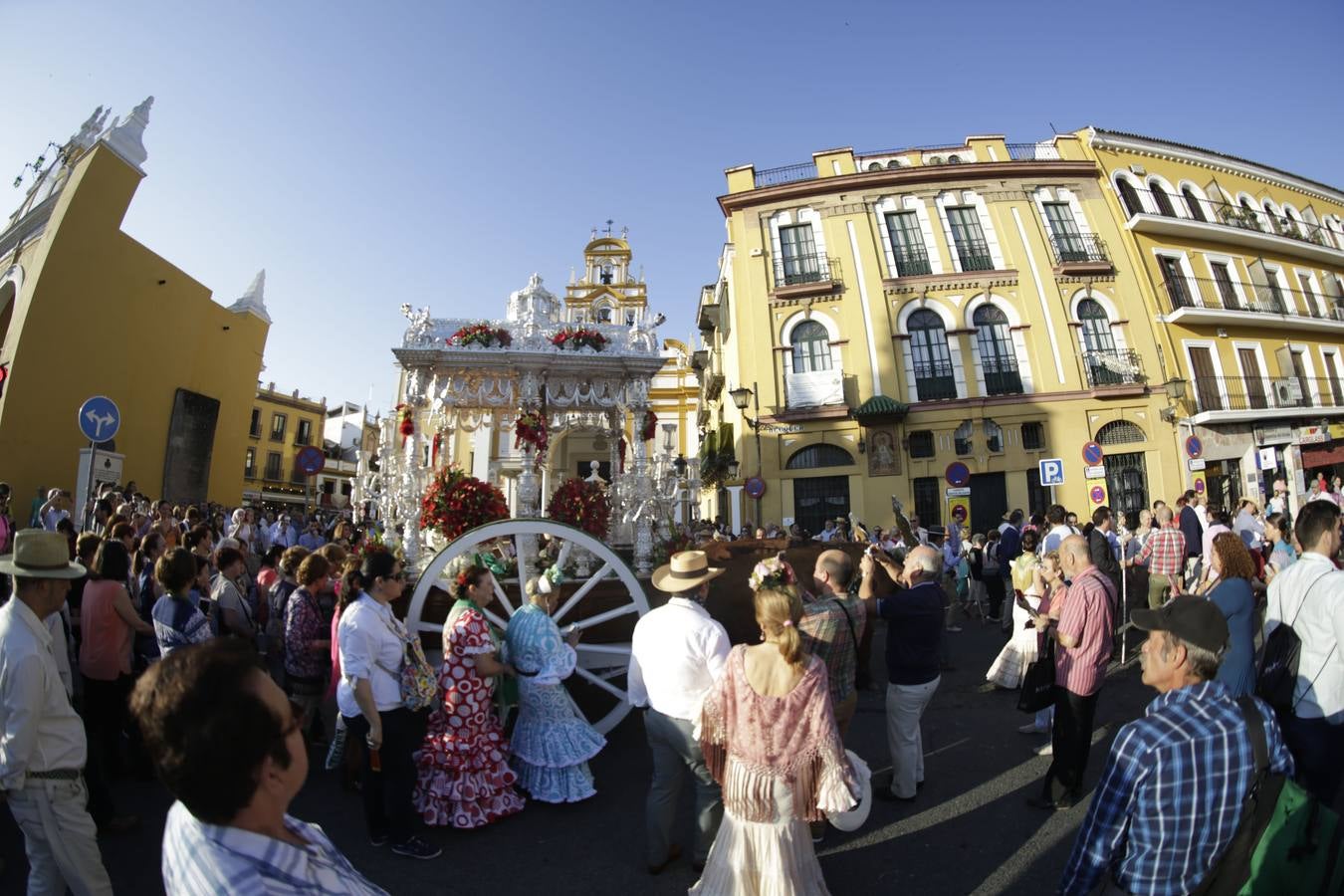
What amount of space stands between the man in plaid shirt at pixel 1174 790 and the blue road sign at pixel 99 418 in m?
8.48

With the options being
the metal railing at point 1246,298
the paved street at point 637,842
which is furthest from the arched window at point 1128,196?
the paved street at point 637,842

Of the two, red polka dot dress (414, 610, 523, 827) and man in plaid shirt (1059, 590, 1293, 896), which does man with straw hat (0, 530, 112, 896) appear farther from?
man in plaid shirt (1059, 590, 1293, 896)

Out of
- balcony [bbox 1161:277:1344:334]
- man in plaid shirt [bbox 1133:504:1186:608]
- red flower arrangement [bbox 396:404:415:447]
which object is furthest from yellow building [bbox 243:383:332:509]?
balcony [bbox 1161:277:1344:334]

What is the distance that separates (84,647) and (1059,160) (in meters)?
25.2

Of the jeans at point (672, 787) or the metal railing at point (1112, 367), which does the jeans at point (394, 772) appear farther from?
the metal railing at point (1112, 367)

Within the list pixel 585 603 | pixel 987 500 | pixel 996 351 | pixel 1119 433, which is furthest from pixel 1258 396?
pixel 585 603

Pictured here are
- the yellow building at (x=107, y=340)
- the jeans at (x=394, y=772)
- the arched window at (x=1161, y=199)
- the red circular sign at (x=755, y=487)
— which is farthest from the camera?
the arched window at (x=1161, y=199)

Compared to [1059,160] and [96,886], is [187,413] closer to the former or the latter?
[96,886]

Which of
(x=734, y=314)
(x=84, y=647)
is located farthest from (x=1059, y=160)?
(x=84, y=647)

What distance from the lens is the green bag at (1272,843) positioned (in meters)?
2.02

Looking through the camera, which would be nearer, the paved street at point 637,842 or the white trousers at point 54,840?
the white trousers at point 54,840

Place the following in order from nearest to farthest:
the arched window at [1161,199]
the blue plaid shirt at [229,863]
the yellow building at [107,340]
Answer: the blue plaid shirt at [229,863]
the yellow building at [107,340]
the arched window at [1161,199]

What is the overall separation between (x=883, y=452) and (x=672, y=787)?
16482 millimetres

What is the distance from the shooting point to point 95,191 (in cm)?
1470
